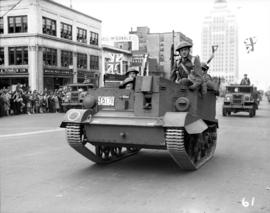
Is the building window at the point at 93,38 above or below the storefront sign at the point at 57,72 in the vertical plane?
above

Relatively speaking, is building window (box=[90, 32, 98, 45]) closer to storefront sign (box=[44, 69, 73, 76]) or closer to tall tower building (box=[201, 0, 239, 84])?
storefront sign (box=[44, 69, 73, 76])

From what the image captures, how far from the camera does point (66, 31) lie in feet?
162

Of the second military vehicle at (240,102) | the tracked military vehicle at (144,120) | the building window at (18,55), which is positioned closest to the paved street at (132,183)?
the tracked military vehicle at (144,120)

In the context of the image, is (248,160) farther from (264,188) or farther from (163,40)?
(163,40)

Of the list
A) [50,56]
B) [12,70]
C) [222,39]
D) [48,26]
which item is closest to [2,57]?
[12,70]

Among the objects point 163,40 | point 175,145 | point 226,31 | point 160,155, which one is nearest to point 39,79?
point 160,155

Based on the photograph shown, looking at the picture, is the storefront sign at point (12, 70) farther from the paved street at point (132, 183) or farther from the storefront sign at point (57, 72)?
the paved street at point (132, 183)

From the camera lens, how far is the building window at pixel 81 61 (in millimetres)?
51697

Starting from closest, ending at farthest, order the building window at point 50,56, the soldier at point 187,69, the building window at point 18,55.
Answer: the soldier at point 187,69 < the building window at point 18,55 < the building window at point 50,56

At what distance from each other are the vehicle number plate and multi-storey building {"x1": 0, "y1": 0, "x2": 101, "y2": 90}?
1388 inches

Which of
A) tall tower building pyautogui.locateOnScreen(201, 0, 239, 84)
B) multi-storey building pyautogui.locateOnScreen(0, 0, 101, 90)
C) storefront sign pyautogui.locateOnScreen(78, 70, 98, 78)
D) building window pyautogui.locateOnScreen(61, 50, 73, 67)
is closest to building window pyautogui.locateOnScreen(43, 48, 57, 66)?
multi-storey building pyautogui.locateOnScreen(0, 0, 101, 90)

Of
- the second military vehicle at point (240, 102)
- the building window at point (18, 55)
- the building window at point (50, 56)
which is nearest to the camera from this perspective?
the second military vehicle at point (240, 102)

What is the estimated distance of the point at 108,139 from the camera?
772cm

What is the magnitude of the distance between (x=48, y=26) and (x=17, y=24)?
127 inches
